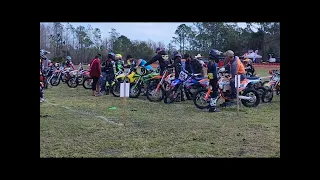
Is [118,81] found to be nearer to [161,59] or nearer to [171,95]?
[161,59]

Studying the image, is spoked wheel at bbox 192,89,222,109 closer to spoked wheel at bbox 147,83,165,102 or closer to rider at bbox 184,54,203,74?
spoked wheel at bbox 147,83,165,102

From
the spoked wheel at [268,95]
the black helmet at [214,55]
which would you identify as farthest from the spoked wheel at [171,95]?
the spoked wheel at [268,95]

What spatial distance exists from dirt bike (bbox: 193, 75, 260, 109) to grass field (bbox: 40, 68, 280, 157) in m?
0.15

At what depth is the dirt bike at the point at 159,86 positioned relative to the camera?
884 cm

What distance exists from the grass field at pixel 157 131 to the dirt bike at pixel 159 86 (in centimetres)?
34

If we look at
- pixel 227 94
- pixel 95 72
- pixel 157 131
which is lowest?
pixel 157 131

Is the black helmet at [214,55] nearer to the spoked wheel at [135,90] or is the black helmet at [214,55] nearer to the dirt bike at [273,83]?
the dirt bike at [273,83]

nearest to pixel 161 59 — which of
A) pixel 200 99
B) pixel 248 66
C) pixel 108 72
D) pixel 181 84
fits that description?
pixel 181 84

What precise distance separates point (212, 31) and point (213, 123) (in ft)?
16.0

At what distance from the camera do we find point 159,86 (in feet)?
29.2

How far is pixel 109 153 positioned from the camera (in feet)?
15.1

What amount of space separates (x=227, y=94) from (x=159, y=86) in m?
1.73
